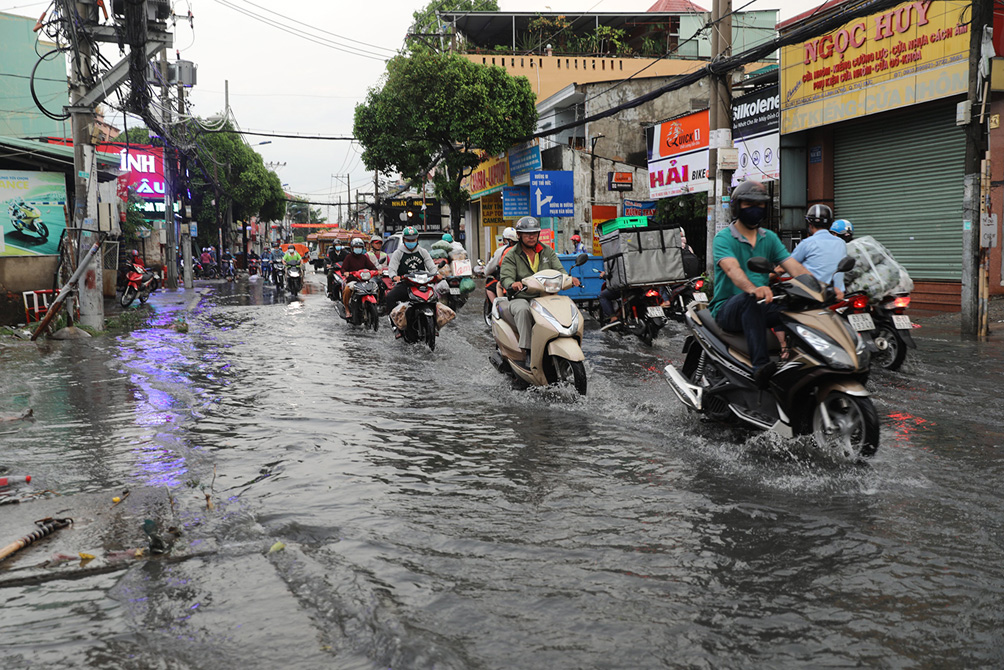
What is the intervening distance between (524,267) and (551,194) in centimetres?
1929

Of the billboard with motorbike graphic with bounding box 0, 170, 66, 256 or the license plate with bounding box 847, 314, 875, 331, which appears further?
the billboard with motorbike graphic with bounding box 0, 170, 66, 256

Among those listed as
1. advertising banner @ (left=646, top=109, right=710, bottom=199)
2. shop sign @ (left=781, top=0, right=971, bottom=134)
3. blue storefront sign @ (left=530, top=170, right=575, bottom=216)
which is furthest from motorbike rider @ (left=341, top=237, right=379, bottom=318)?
blue storefront sign @ (left=530, top=170, right=575, bottom=216)

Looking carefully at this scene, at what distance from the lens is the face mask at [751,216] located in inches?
217

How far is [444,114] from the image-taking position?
3077cm

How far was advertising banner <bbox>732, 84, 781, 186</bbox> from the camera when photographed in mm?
19031

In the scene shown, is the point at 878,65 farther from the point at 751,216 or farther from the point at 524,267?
the point at 751,216

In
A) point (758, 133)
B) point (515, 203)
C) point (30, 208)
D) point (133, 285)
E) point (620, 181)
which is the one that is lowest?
point (133, 285)

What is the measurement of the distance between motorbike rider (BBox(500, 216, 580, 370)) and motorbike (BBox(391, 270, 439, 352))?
125 inches

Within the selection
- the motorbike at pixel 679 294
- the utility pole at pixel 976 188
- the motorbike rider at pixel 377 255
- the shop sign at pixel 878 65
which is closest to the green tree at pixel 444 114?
the shop sign at pixel 878 65

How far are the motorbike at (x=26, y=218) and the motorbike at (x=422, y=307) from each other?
47.3ft

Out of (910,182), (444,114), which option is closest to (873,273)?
(910,182)

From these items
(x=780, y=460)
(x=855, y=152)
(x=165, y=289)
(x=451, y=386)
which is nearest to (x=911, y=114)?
(x=855, y=152)

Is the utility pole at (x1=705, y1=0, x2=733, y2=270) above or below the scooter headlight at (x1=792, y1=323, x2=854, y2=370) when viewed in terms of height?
above

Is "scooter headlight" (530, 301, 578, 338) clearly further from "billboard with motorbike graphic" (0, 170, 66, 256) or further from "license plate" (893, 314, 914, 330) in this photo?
"billboard with motorbike graphic" (0, 170, 66, 256)
